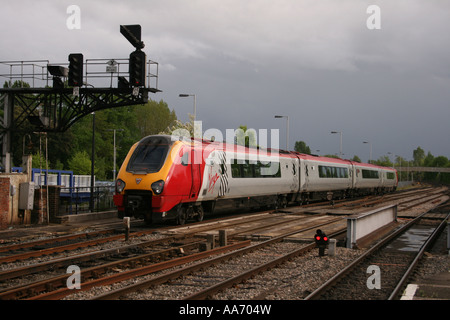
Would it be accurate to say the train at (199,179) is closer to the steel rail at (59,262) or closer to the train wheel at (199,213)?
the train wheel at (199,213)

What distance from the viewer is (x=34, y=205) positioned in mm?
18484

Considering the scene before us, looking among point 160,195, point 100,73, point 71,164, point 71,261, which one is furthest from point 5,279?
point 71,164

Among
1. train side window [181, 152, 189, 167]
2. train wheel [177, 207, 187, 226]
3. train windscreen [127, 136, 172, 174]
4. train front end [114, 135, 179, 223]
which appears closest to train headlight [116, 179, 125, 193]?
train front end [114, 135, 179, 223]

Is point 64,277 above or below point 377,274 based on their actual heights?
above

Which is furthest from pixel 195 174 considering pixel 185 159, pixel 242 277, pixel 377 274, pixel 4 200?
pixel 377 274

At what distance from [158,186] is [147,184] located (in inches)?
15.2

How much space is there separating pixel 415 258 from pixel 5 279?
846 cm

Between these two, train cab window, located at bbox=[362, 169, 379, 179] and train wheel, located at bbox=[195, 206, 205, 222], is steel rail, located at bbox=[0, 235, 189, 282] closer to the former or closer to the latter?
train wheel, located at bbox=[195, 206, 205, 222]

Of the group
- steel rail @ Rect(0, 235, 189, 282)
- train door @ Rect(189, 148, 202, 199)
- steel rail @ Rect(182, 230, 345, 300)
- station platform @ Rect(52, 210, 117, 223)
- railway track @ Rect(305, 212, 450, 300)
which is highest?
train door @ Rect(189, 148, 202, 199)

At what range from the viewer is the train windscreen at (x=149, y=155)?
16062 millimetres

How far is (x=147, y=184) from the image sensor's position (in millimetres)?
15648

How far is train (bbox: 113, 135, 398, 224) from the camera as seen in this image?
621 inches

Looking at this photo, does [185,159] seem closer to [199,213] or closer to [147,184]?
[147,184]
